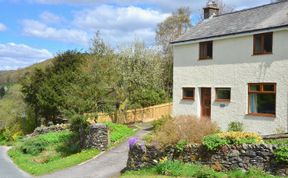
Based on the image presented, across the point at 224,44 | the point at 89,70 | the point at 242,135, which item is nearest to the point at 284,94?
the point at 224,44

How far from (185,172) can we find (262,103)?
9566 mm

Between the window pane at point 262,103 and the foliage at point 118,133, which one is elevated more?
the window pane at point 262,103

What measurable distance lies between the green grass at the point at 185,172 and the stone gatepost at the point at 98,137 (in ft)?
22.7

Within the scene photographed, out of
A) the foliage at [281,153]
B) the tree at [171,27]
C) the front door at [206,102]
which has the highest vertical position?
the tree at [171,27]

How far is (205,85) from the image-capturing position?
25.5m

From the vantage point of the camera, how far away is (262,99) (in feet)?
71.2

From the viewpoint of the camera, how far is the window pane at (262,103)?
2111 centimetres

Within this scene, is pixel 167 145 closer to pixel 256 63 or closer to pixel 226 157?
pixel 226 157

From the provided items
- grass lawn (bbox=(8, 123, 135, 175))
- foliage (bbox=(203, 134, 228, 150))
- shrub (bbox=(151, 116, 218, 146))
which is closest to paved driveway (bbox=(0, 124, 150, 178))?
grass lawn (bbox=(8, 123, 135, 175))

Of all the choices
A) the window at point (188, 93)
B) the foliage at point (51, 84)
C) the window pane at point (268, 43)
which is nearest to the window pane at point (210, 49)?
the window at point (188, 93)

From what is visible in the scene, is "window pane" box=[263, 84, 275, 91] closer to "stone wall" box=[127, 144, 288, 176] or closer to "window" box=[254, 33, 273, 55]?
"window" box=[254, 33, 273, 55]

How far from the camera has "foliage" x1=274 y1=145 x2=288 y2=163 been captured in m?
12.4

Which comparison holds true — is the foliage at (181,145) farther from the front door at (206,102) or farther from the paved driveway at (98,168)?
the front door at (206,102)

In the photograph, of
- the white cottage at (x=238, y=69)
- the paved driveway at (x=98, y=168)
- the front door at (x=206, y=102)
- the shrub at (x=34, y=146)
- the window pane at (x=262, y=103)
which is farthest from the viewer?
the shrub at (x=34, y=146)
